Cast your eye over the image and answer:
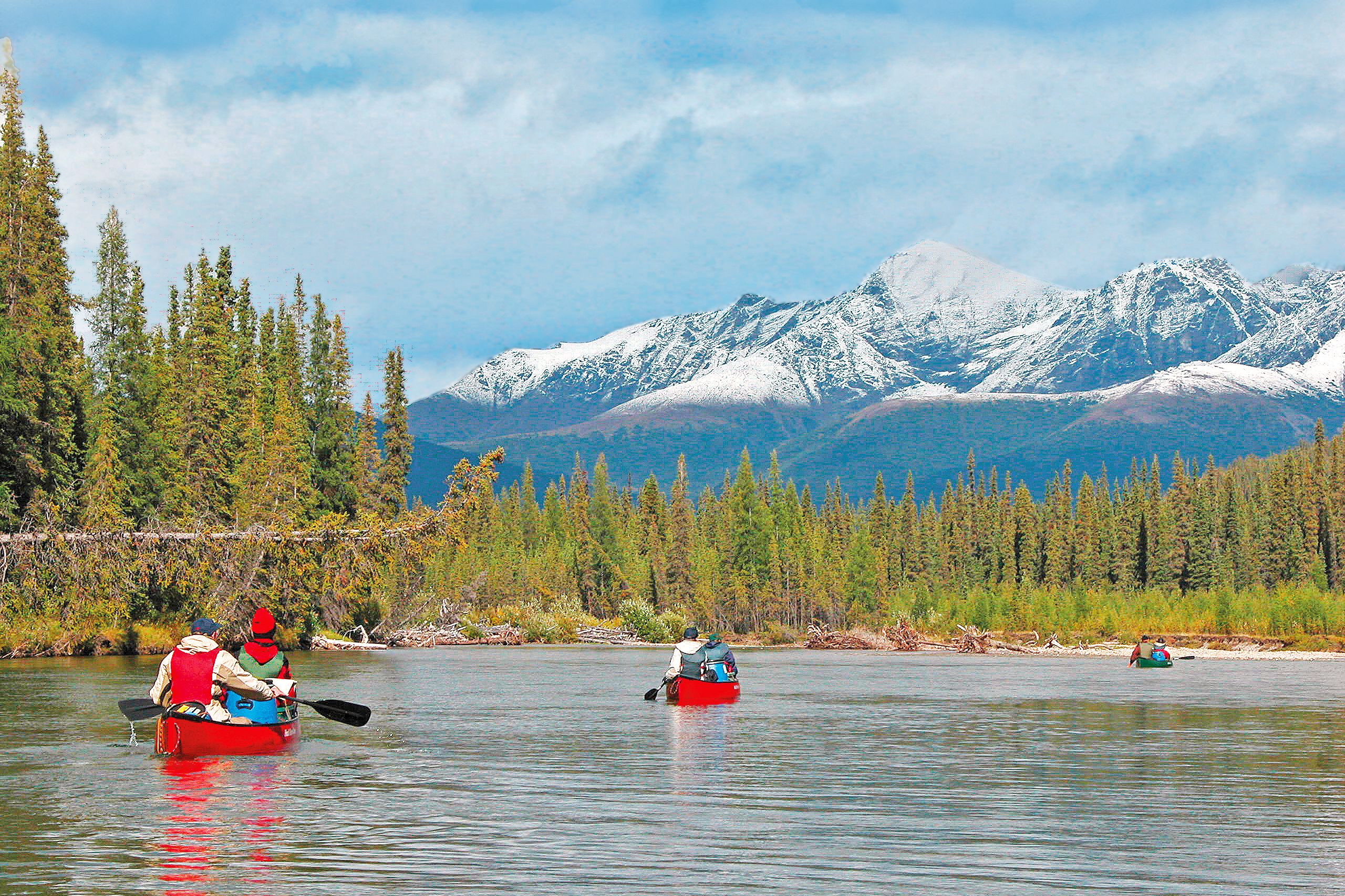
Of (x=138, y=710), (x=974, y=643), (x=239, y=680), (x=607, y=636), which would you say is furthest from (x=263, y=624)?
(x=607, y=636)

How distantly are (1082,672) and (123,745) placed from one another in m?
59.5

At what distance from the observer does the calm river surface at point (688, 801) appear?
58.9 ft

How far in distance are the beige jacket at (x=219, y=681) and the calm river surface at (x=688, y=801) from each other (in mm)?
1328

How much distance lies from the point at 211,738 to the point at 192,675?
188cm

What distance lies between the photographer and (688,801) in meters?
24.9

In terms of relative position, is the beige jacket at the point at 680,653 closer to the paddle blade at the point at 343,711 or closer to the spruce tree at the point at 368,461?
the paddle blade at the point at 343,711

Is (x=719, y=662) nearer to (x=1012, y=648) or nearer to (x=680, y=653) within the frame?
(x=680, y=653)

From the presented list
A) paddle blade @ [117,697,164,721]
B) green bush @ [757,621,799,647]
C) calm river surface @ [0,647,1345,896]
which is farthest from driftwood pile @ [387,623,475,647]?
paddle blade @ [117,697,164,721]

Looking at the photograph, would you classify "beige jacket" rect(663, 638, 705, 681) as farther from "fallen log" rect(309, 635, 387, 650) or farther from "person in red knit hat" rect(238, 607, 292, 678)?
"fallen log" rect(309, 635, 387, 650)

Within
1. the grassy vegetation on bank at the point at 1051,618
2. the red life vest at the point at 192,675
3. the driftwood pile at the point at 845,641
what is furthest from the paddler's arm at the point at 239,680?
the driftwood pile at the point at 845,641

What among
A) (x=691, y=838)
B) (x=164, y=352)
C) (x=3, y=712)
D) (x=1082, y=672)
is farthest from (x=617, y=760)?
(x=164, y=352)

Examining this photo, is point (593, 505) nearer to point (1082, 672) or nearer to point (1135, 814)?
point (1082, 672)

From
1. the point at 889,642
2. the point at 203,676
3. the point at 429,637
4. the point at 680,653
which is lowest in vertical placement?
the point at 889,642

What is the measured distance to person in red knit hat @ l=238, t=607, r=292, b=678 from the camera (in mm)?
32281
